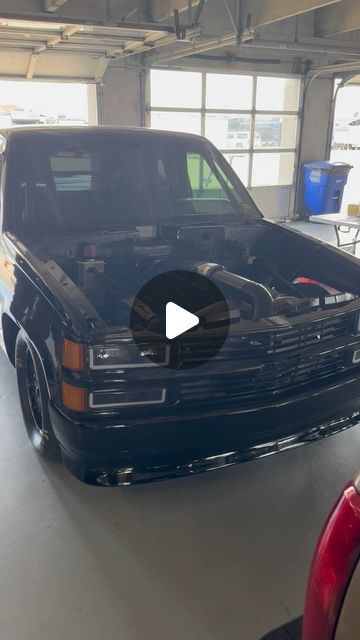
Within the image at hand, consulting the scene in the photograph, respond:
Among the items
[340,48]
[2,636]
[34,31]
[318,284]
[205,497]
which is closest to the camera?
[2,636]

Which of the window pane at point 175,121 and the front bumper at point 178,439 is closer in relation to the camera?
the front bumper at point 178,439

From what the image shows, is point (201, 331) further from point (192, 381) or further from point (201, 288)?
point (201, 288)

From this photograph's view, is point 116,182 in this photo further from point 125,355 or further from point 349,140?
point 349,140

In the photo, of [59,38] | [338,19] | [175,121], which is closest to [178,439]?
[59,38]

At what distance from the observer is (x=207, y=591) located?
74.0 inches

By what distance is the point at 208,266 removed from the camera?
2688mm

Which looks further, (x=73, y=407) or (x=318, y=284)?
(x=318, y=284)

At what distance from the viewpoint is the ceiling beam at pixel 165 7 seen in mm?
5180

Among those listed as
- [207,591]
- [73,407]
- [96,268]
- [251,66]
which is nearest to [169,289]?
[96,268]

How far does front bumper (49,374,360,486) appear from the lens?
1.90 meters

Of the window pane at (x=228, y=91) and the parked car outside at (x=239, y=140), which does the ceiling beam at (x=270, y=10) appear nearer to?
the window pane at (x=228, y=91)

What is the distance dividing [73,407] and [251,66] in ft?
26.8

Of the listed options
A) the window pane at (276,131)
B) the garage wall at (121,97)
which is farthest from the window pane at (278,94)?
the garage wall at (121,97)
